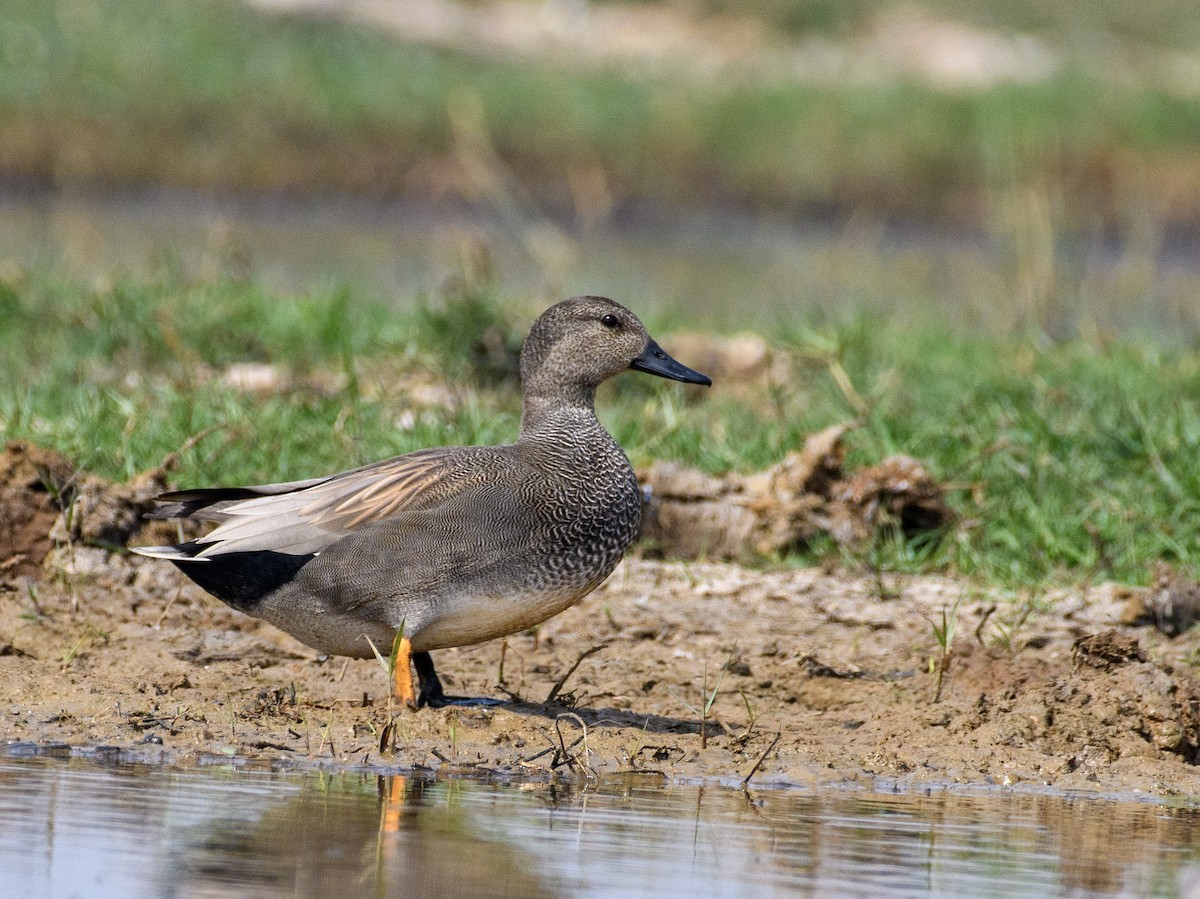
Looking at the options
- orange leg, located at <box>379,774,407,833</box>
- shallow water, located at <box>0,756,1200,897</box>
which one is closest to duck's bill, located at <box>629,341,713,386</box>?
shallow water, located at <box>0,756,1200,897</box>

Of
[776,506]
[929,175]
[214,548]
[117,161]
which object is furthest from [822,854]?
[929,175]

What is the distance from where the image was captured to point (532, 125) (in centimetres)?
2180

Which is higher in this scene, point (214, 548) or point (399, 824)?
point (214, 548)

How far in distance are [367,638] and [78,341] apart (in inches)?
153

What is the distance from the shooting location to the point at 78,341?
8.23 meters

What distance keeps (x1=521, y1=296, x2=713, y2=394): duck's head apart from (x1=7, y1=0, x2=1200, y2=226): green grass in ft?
48.9

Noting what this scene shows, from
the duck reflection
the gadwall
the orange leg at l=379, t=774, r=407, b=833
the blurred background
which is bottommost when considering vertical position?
the duck reflection

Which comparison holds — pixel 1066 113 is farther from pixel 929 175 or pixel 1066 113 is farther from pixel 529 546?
pixel 529 546

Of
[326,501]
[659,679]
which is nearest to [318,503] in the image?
[326,501]

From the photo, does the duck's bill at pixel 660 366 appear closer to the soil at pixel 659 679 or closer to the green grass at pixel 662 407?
the soil at pixel 659 679

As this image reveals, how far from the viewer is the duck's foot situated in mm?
4977

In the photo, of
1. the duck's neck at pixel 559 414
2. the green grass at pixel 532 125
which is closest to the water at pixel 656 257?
the green grass at pixel 532 125

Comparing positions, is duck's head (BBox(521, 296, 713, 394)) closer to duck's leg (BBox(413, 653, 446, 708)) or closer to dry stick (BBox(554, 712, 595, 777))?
duck's leg (BBox(413, 653, 446, 708))

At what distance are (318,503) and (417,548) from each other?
0.31m
